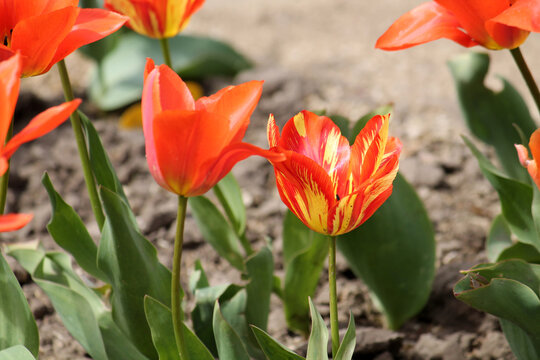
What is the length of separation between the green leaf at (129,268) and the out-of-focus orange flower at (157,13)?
331mm

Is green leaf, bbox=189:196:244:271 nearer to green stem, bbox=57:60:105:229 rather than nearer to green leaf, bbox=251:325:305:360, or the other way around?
green stem, bbox=57:60:105:229

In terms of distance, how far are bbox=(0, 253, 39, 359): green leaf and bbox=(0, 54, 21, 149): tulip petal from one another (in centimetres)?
35

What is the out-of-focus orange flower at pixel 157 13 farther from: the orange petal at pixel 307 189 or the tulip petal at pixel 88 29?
the orange petal at pixel 307 189

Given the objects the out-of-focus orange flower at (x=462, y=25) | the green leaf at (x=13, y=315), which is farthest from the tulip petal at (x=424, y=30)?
the green leaf at (x=13, y=315)

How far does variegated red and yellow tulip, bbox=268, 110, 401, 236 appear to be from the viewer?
32.7 inches

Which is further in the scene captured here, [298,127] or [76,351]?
[76,351]

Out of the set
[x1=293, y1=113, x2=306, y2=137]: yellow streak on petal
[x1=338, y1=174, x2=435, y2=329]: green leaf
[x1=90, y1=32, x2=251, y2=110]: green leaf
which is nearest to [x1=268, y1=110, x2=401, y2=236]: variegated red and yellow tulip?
[x1=293, y1=113, x2=306, y2=137]: yellow streak on petal

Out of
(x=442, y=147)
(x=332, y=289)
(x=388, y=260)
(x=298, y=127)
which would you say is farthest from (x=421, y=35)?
(x=442, y=147)

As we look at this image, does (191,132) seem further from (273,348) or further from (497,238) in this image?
(497,238)

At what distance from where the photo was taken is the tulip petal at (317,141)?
0.90 m

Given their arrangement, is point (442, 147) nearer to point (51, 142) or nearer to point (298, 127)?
point (51, 142)

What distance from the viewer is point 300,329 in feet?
4.93

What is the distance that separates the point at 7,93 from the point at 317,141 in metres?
0.38

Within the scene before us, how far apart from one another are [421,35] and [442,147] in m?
1.29
